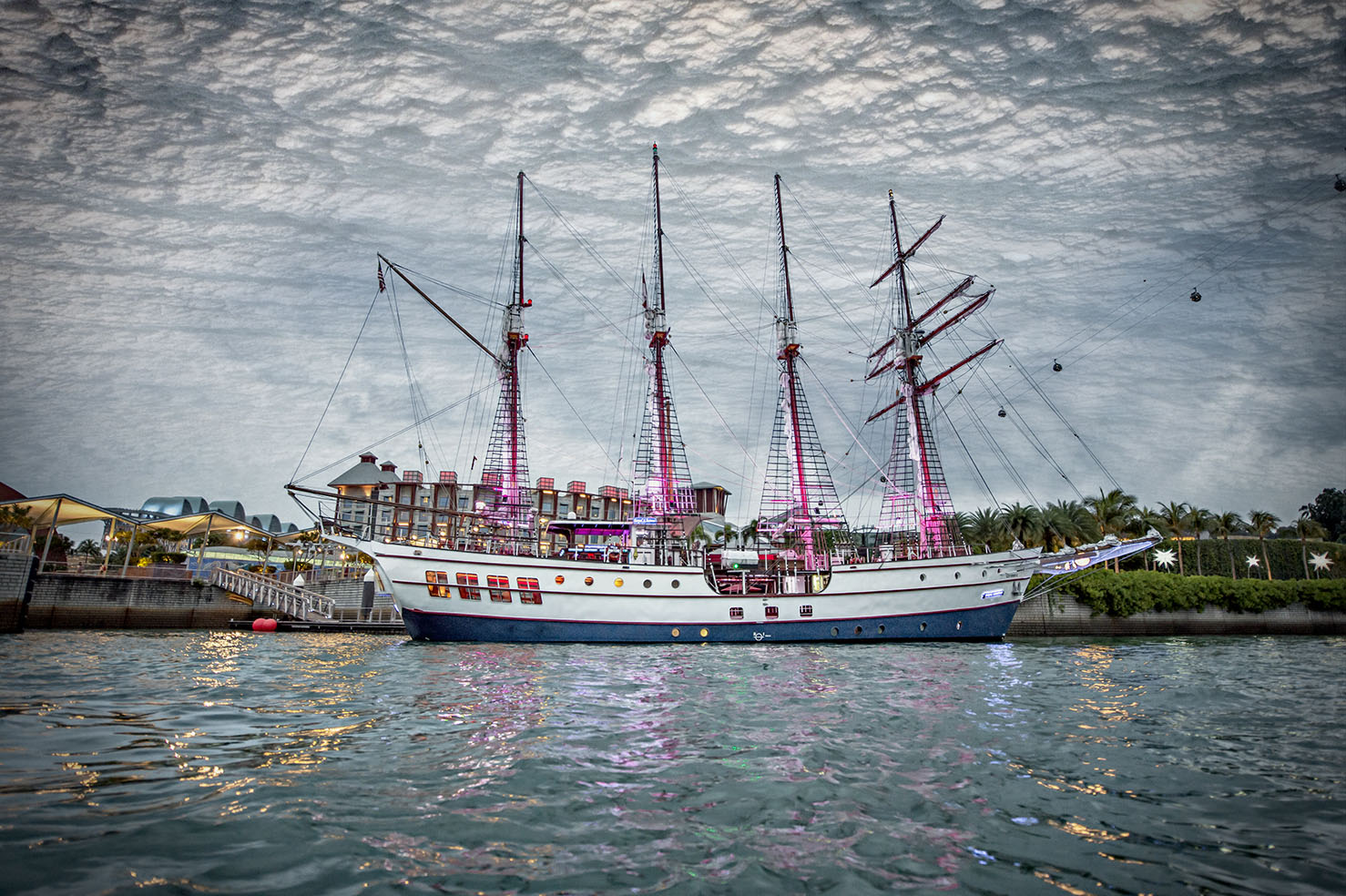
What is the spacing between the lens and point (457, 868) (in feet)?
16.8

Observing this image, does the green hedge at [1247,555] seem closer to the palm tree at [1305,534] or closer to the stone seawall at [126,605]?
the palm tree at [1305,534]

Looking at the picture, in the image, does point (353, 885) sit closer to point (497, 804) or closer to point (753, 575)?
point (497, 804)

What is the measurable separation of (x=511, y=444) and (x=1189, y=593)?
47905mm

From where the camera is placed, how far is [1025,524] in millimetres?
63156

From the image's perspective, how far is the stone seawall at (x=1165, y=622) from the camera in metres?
45.4

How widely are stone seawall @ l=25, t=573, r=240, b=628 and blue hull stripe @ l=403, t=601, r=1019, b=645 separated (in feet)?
56.0

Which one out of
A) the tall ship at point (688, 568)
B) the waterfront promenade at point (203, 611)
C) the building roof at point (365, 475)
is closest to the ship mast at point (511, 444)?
the tall ship at point (688, 568)

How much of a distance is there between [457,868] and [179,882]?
1.85 meters

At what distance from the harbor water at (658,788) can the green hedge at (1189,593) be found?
3262 centimetres

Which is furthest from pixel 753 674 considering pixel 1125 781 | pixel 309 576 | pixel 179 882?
pixel 309 576

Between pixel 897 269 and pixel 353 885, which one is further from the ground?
pixel 897 269

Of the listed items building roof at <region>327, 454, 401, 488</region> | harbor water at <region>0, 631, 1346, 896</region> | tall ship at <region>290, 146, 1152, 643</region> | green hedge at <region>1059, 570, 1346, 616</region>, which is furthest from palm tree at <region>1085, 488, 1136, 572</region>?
building roof at <region>327, 454, 401, 488</region>

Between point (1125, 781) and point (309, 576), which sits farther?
point (309, 576)

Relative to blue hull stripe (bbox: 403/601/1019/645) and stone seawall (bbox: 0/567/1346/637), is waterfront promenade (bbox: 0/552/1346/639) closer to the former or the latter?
stone seawall (bbox: 0/567/1346/637)
